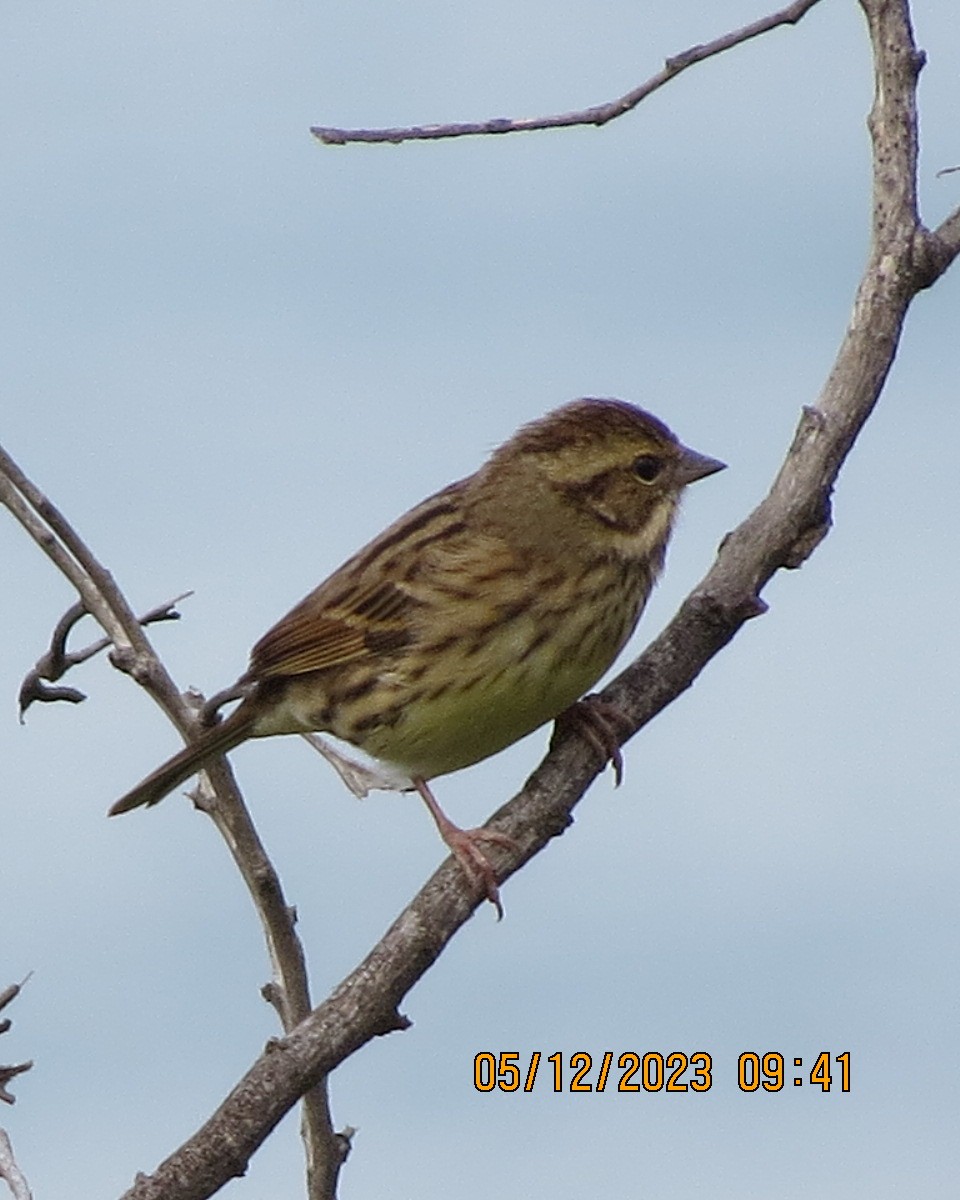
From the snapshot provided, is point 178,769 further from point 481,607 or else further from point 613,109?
point 613,109

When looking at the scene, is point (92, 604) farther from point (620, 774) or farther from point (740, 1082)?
point (740, 1082)

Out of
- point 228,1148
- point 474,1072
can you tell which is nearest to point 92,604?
point 228,1148

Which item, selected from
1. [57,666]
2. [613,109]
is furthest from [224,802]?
[613,109]

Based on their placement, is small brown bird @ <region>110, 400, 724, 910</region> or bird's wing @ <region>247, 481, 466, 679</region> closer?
small brown bird @ <region>110, 400, 724, 910</region>

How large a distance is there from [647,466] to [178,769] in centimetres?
145

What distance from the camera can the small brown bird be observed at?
5.01 metres

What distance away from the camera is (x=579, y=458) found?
5.37 metres

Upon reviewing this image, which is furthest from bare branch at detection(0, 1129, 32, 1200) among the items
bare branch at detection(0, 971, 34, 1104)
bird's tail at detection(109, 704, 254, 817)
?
bird's tail at detection(109, 704, 254, 817)

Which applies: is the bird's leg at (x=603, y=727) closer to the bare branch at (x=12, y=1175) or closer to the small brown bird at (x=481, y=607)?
the small brown bird at (x=481, y=607)

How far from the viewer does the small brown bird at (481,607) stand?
5008 mm

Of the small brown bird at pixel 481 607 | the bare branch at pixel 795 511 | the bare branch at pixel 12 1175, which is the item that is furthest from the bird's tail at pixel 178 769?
the bare branch at pixel 12 1175

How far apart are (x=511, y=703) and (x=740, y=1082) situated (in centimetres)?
106

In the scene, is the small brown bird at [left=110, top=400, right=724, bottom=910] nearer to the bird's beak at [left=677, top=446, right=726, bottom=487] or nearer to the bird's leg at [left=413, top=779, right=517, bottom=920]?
the bird's beak at [left=677, top=446, right=726, bottom=487]

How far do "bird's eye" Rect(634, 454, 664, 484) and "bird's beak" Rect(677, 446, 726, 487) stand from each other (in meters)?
0.06
